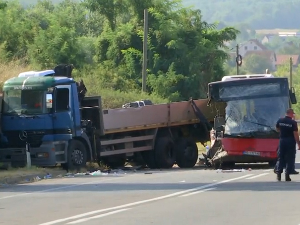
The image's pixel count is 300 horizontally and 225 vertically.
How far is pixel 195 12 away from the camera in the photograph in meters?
51.5

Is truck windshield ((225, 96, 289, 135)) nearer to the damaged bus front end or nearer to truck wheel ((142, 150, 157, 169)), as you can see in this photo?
the damaged bus front end

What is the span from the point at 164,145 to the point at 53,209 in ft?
43.7

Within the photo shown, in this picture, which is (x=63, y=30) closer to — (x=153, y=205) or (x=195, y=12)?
(x=195, y=12)

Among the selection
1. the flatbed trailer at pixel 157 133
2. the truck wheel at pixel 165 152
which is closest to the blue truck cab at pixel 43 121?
the flatbed trailer at pixel 157 133

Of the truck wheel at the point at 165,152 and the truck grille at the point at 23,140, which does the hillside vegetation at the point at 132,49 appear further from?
the truck grille at the point at 23,140

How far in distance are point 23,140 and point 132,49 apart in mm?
24809

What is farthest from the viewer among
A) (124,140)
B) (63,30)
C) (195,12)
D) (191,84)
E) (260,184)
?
(195,12)

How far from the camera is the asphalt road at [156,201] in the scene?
12.7 metres

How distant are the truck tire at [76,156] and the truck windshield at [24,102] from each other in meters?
1.33

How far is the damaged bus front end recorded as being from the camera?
2467cm

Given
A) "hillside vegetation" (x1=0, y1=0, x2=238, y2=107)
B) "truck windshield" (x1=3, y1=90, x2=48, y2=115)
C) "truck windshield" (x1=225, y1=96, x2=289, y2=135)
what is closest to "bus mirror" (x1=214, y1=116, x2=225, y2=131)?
"truck windshield" (x1=225, y1=96, x2=289, y2=135)

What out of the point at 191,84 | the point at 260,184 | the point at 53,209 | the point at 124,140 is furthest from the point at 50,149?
the point at 191,84

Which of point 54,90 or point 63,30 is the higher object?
point 63,30

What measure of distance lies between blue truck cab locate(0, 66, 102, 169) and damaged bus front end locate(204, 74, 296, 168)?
14.1 ft
